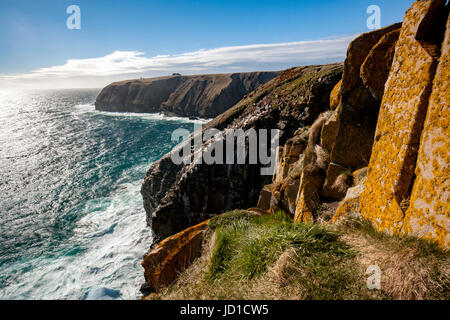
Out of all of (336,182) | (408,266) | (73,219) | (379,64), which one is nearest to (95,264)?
(73,219)

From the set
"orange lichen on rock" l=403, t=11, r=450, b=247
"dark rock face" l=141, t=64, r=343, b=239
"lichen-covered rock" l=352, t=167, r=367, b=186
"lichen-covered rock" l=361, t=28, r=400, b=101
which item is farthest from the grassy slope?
"dark rock face" l=141, t=64, r=343, b=239

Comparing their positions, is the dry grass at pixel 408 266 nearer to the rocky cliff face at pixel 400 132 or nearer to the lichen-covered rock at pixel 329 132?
the rocky cliff face at pixel 400 132

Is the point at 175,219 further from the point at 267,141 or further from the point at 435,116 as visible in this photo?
the point at 435,116

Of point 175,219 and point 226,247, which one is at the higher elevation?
point 226,247

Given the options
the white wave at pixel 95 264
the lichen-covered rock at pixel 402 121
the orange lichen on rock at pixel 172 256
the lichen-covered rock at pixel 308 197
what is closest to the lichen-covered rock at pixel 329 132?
the lichen-covered rock at pixel 308 197

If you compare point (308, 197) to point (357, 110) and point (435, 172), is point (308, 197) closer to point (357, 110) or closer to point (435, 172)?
point (357, 110)

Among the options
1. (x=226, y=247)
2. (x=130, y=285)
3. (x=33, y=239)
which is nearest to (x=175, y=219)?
(x=130, y=285)

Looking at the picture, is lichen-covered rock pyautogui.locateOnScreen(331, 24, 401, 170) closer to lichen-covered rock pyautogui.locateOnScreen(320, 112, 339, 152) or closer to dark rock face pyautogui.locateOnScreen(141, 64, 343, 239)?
lichen-covered rock pyautogui.locateOnScreen(320, 112, 339, 152)
